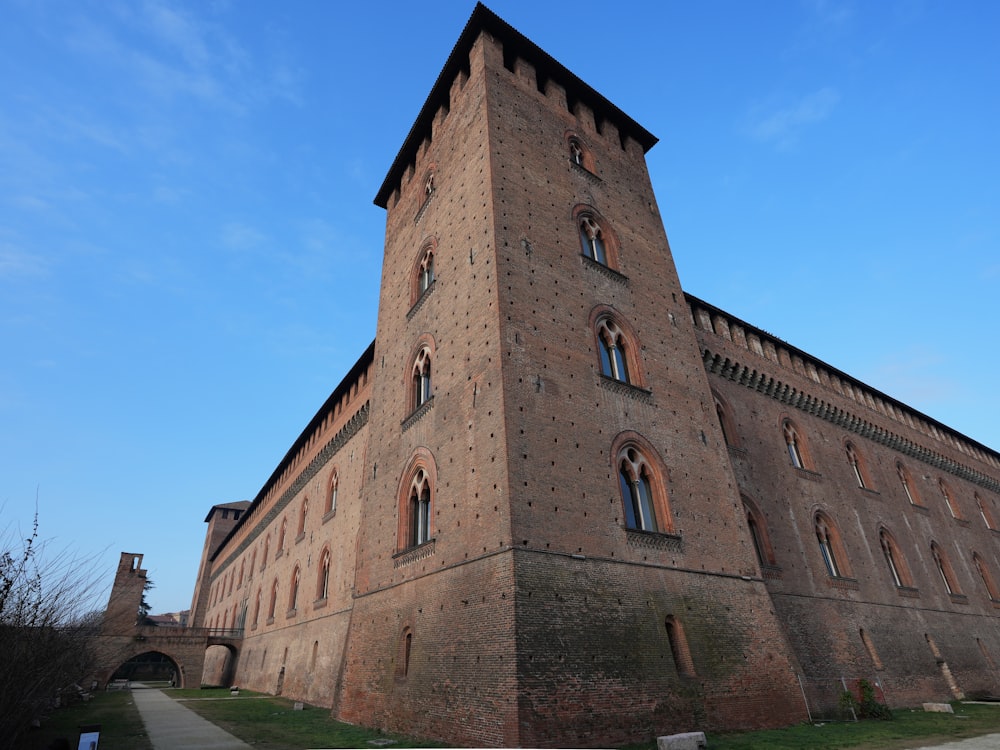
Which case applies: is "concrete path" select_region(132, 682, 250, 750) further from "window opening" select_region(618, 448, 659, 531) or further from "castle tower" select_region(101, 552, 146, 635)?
"castle tower" select_region(101, 552, 146, 635)

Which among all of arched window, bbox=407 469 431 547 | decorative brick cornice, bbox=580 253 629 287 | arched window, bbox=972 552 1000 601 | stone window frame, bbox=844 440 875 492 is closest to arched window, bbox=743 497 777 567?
decorative brick cornice, bbox=580 253 629 287

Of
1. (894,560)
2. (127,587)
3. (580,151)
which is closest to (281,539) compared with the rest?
(127,587)

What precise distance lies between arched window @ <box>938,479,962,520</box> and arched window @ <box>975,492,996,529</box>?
2905mm

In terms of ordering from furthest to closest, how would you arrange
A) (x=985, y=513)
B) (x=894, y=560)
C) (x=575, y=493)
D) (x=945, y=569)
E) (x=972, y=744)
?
1. (x=985, y=513)
2. (x=945, y=569)
3. (x=894, y=560)
4. (x=575, y=493)
5. (x=972, y=744)

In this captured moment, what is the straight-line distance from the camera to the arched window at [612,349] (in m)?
11.9

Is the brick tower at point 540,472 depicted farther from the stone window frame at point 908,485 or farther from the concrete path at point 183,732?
the stone window frame at point 908,485

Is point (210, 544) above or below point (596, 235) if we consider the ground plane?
above

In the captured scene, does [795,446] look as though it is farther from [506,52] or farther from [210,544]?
[210,544]

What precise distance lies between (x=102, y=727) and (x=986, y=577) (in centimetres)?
3061

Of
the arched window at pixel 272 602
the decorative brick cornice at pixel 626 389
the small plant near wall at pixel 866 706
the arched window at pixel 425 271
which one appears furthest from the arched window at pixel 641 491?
the arched window at pixel 272 602

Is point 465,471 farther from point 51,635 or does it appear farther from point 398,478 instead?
point 51,635

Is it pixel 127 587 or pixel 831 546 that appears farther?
pixel 127 587

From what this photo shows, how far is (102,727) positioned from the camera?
11445mm

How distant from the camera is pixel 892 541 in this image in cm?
1894
